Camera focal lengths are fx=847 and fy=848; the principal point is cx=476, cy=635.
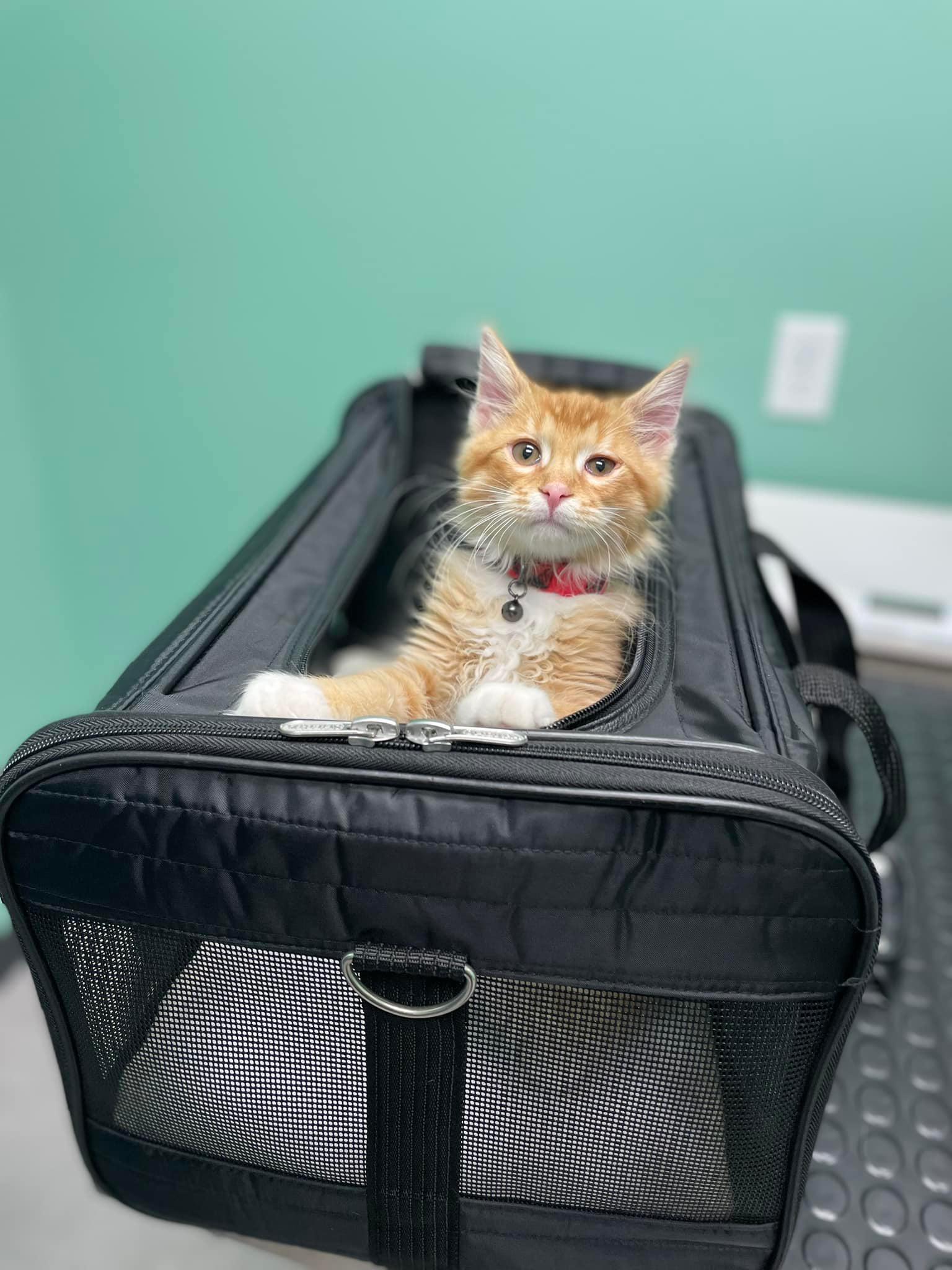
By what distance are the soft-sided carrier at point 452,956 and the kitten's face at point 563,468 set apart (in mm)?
151

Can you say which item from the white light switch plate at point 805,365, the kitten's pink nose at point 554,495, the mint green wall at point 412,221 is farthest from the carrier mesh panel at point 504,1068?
the white light switch plate at point 805,365

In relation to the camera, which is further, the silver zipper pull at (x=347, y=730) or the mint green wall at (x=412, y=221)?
the mint green wall at (x=412, y=221)

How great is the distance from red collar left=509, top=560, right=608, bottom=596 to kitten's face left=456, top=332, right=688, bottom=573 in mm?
11

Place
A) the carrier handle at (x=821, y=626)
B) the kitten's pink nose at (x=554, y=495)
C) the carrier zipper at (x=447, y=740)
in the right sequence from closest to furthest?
the carrier zipper at (x=447, y=740), the kitten's pink nose at (x=554, y=495), the carrier handle at (x=821, y=626)

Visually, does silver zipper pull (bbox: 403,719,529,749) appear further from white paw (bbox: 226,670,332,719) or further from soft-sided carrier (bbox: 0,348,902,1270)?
white paw (bbox: 226,670,332,719)

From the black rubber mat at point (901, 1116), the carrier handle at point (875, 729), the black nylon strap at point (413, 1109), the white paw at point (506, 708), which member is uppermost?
the white paw at point (506, 708)

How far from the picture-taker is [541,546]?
0.77 meters

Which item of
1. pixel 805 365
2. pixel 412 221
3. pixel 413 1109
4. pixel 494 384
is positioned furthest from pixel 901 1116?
pixel 412 221

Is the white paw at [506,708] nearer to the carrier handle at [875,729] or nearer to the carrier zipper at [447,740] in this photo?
the carrier zipper at [447,740]

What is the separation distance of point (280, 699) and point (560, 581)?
0.32 meters

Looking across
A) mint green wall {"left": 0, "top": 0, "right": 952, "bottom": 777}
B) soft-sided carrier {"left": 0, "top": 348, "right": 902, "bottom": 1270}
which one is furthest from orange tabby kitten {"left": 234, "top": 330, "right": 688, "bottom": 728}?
mint green wall {"left": 0, "top": 0, "right": 952, "bottom": 777}

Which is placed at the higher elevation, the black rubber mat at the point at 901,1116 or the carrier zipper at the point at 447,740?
the carrier zipper at the point at 447,740

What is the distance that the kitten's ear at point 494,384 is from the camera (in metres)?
0.78

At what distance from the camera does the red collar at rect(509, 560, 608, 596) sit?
813 millimetres
